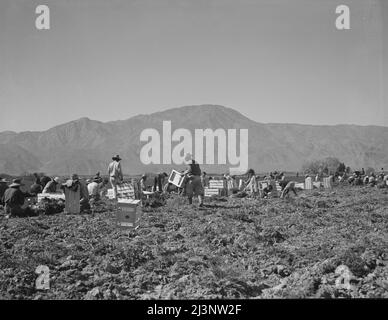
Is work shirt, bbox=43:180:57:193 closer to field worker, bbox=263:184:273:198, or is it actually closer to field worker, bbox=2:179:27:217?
field worker, bbox=2:179:27:217

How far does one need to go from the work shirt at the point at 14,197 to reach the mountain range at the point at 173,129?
93.9m

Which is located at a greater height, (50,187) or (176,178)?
(176,178)

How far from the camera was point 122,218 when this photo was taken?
10102 millimetres

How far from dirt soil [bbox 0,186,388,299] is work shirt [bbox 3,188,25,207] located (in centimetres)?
81

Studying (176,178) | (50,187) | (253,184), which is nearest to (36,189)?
(50,187)

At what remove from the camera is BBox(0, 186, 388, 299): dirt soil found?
21.1 ft

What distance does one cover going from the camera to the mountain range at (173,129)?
116500 mm

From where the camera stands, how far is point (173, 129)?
513ft

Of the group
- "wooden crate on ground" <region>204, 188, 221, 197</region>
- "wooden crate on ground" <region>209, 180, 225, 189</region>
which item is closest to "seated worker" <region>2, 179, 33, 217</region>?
"wooden crate on ground" <region>204, 188, 221, 197</region>

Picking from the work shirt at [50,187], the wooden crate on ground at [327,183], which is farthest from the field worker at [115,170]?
the wooden crate on ground at [327,183]

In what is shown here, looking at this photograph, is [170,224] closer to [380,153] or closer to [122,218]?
[122,218]

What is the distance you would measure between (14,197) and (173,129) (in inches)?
5702

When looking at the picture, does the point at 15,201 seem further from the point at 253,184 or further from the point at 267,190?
the point at 267,190
